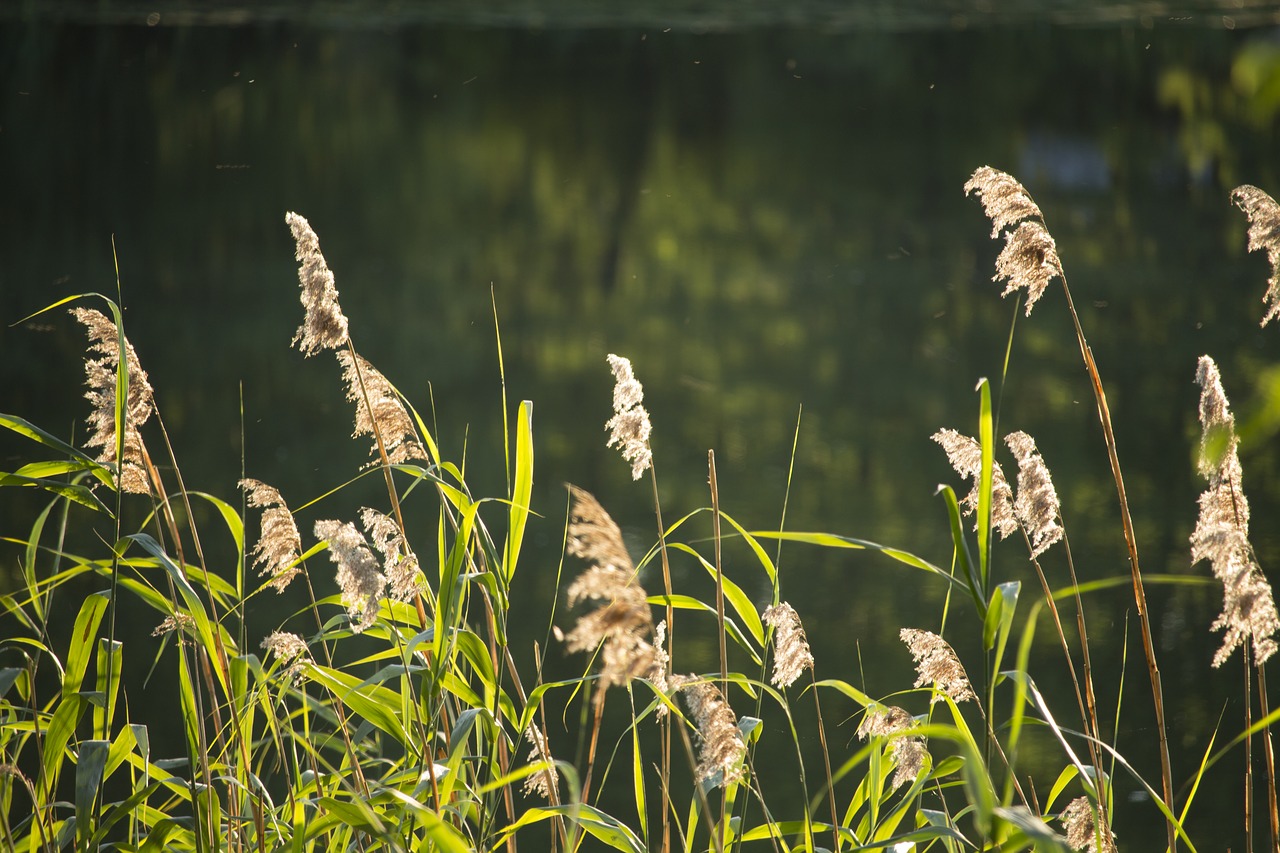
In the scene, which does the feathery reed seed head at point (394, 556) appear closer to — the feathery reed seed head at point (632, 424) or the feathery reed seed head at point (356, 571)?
the feathery reed seed head at point (356, 571)

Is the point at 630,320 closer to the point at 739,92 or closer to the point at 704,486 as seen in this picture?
the point at 704,486

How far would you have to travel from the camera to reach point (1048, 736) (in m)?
2.62

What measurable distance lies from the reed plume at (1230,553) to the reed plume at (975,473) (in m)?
0.17

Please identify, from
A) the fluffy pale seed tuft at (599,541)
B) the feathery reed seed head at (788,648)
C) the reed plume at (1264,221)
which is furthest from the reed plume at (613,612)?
the reed plume at (1264,221)

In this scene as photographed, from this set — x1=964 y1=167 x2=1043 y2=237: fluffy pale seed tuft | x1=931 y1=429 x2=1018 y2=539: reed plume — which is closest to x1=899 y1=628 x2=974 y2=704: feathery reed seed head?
x1=931 y1=429 x2=1018 y2=539: reed plume

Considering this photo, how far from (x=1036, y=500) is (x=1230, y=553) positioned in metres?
0.17

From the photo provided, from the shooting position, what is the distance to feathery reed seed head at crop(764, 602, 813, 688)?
1123mm

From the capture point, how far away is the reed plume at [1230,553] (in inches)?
42.4

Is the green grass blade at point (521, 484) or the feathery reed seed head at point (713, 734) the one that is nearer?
the feathery reed seed head at point (713, 734)

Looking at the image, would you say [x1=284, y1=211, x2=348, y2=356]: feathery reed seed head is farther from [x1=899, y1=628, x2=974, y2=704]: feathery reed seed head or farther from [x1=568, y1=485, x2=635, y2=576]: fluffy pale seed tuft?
[x1=899, y1=628, x2=974, y2=704]: feathery reed seed head

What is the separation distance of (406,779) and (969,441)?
2.13 ft

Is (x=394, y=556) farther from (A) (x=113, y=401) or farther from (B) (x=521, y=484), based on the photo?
(A) (x=113, y=401)

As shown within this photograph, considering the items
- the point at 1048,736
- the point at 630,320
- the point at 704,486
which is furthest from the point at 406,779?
the point at 630,320

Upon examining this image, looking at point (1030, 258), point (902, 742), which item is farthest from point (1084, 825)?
point (1030, 258)
